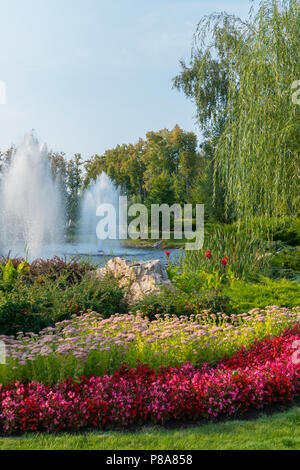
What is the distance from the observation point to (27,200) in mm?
14656

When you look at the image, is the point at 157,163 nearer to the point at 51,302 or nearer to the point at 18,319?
the point at 51,302

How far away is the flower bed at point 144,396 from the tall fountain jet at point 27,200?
10936mm

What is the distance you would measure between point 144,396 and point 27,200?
1211 centimetres

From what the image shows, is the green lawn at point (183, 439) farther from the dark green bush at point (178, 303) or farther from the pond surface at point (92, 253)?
the pond surface at point (92, 253)

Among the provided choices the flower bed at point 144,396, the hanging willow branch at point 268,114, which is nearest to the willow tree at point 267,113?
the hanging willow branch at point 268,114

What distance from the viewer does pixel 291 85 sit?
6219 mm

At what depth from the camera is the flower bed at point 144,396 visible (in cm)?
338

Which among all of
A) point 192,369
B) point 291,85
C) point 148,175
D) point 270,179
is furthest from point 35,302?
point 148,175

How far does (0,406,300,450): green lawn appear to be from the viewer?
305 cm

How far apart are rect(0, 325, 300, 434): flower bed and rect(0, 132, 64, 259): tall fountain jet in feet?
35.9
